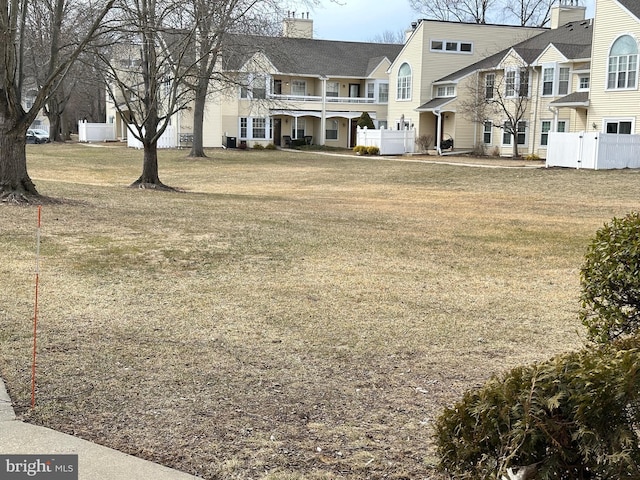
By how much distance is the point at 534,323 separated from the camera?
762cm

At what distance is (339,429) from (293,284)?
14.8 feet

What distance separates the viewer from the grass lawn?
4.68 m

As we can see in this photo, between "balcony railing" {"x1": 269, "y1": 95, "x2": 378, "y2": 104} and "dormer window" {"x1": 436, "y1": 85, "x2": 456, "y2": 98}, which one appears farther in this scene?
"balcony railing" {"x1": 269, "y1": 95, "x2": 378, "y2": 104}

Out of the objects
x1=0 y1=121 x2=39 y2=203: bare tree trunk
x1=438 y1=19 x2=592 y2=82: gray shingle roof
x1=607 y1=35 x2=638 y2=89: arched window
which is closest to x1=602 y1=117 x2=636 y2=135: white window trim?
x1=607 y1=35 x2=638 y2=89: arched window

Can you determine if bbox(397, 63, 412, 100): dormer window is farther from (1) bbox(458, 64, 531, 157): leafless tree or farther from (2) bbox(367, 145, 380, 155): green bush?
(2) bbox(367, 145, 380, 155): green bush

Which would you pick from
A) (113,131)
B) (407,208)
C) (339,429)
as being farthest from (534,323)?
(113,131)

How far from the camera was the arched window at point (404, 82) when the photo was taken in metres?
50.9

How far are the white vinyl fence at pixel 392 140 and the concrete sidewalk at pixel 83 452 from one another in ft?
138

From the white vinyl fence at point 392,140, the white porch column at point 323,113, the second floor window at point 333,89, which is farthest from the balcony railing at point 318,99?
the white vinyl fence at point 392,140

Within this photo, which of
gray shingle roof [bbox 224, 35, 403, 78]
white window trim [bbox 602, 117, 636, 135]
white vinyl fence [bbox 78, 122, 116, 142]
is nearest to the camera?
white window trim [bbox 602, 117, 636, 135]

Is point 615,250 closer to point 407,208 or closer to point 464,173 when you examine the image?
point 407,208

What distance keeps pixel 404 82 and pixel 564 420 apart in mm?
50400

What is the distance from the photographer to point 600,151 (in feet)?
101

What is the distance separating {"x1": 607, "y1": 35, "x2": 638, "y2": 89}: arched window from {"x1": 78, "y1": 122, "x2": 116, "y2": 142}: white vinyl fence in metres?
44.8
